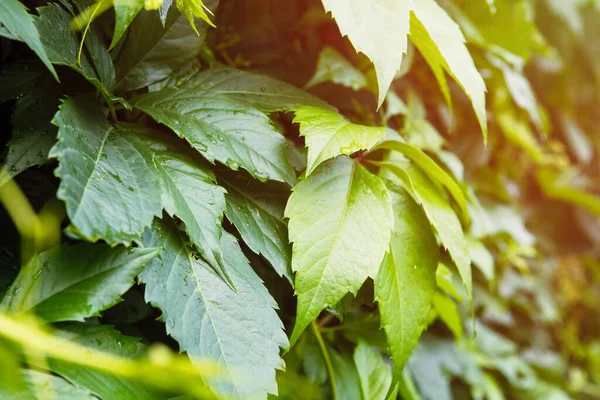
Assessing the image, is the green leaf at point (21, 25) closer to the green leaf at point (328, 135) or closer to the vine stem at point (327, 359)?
the green leaf at point (328, 135)

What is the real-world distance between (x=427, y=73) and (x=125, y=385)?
92 centimetres

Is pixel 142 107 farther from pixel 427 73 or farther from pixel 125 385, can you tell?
pixel 427 73

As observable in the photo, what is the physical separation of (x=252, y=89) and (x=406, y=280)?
33cm

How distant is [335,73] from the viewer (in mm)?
795

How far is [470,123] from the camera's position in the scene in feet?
4.40

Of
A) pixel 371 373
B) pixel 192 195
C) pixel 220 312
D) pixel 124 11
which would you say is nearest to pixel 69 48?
pixel 124 11

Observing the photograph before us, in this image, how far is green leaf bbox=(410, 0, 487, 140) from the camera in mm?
618

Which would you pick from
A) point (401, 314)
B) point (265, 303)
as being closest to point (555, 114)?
point (401, 314)

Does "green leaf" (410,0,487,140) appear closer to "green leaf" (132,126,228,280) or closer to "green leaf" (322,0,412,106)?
"green leaf" (322,0,412,106)

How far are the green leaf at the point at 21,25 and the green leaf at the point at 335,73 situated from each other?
1.50 ft

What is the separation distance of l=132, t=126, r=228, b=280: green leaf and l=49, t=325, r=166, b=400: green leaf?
12 cm

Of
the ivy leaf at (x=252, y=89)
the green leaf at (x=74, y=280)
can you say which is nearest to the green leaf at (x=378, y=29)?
the ivy leaf at (x=252, y=89)

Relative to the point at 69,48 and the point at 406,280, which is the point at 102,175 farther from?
the point at 406,280

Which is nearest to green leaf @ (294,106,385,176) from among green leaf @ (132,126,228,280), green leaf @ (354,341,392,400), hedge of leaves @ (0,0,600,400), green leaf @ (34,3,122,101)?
hedge of leaves @ (0,0,600,400)
